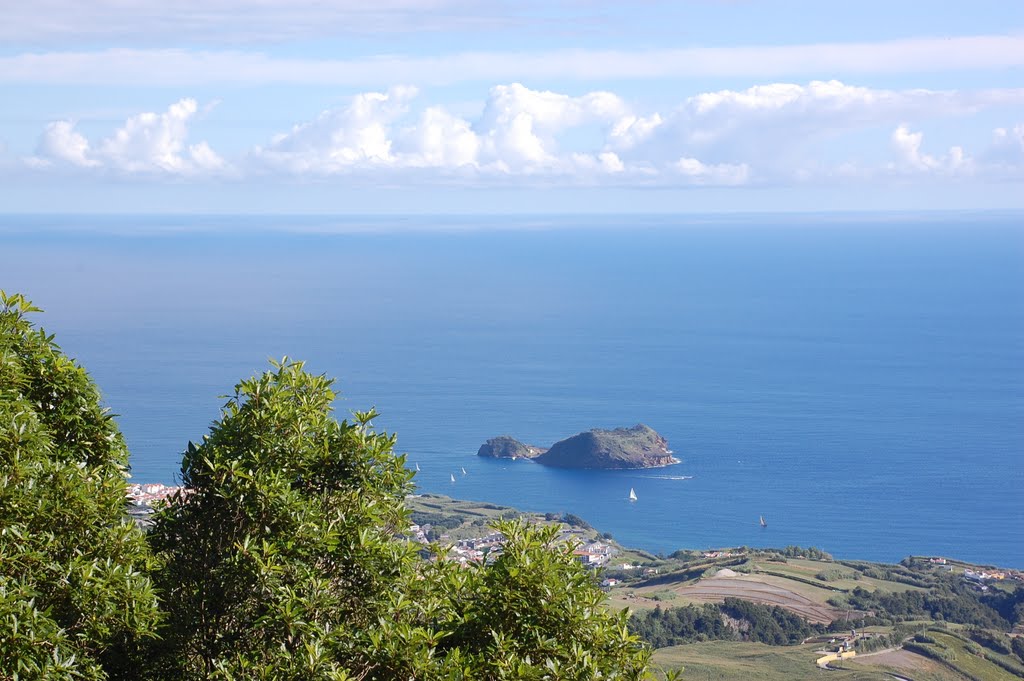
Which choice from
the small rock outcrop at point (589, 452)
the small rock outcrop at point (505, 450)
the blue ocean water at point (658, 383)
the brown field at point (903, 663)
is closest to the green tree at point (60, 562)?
the blue ocean water at point (658, 383)

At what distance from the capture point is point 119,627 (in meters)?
6.07

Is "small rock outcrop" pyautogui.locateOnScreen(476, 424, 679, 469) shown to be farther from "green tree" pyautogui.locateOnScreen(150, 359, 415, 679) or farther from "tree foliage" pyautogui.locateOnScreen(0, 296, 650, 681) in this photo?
"green tree" pyautogui.locateOnScreen(150, 359, 415, 679)

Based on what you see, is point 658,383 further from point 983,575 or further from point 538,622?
point 538,622

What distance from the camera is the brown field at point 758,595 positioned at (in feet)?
124

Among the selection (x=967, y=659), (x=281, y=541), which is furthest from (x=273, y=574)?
(x=967, y=659)

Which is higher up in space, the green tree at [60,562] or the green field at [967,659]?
the green tree at [60,562]

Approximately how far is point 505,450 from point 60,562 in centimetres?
6110

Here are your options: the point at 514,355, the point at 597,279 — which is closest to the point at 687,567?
the point at 514,355

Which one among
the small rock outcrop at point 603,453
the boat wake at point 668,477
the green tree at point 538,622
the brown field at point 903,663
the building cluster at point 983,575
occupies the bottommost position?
the boat wake at point 668,477

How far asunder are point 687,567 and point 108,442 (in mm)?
38962

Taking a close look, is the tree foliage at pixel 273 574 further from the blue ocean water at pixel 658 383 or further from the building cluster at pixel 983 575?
the building cluster at pixel 983 575

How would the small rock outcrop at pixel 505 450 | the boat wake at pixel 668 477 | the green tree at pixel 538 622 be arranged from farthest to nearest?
1. the small rock outcrop at pixel 505 450
2. the boat wake at pixel 668 477
3. the green tree at pixel 538 622

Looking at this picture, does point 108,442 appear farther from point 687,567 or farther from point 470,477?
point 470,477

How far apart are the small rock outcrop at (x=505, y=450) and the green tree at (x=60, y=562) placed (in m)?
60.1
